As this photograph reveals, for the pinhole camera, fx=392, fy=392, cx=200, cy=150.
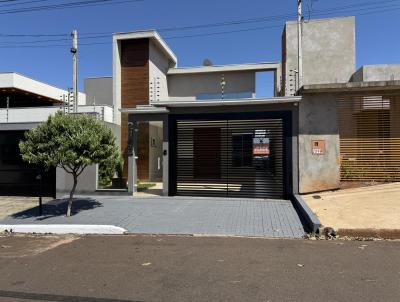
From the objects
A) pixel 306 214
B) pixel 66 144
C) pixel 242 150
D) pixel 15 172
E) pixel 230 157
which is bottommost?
pixel 306 214

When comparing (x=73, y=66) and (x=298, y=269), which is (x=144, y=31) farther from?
(x=298, y=269)

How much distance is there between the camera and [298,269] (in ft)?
19.3

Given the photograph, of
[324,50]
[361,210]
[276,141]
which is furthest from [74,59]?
[361,210]

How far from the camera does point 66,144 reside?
9.55 metres

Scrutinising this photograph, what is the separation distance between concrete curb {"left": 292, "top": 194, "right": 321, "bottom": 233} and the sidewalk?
7.1 inches

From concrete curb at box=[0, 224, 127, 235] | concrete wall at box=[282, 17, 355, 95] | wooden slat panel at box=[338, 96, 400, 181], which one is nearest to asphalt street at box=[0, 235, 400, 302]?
concrete curb at box=[0, 224, 127, 235]

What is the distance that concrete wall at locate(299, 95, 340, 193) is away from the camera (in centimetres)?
1292

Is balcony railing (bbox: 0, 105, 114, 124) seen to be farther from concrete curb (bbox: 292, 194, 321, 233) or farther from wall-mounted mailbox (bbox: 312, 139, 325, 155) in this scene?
concrete curb (bbox: 292, 194, 321, 233)

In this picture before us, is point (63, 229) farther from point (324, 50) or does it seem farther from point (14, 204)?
point (324, 50)

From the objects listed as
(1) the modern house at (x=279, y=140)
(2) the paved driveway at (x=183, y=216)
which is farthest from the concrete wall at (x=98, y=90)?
(2) the paved driveway at (x=183, y=216)

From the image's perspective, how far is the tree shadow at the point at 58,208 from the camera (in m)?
10.9

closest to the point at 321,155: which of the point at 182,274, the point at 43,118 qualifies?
the point at 182,274

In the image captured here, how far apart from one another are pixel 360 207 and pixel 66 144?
24.5 feet

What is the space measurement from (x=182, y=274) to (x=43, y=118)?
16.7 metres
